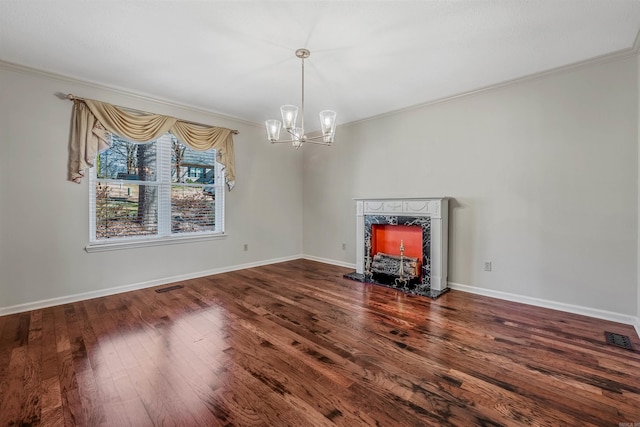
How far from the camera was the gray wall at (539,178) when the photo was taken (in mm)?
2816

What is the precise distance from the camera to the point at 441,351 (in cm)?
224

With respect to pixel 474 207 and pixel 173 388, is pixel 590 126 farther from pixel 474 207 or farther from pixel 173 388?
pixel 173 388

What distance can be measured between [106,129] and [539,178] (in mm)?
5288

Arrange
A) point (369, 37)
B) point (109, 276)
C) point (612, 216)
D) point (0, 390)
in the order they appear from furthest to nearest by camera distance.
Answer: point (109, 276), point (612, 216), point (369, 37), point (0, 390)

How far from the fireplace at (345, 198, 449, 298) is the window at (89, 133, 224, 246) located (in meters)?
2.47

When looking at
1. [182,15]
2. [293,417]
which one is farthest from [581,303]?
[182,15]

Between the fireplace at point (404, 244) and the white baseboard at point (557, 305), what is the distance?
0.34 m

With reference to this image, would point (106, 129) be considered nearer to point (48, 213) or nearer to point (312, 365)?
point (48, 213)

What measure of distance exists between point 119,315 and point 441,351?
3.19 metres

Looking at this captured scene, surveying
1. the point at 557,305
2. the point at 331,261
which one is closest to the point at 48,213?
the point at 331,261

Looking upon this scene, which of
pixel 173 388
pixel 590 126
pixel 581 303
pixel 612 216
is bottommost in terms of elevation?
pixel 173 388

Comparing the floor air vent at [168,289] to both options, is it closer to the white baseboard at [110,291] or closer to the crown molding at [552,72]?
the white baseboard at [110,291]

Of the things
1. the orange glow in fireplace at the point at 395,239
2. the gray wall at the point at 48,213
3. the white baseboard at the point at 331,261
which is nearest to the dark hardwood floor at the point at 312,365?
the gray wall at the point at 48,213

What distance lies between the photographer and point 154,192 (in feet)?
13.5
